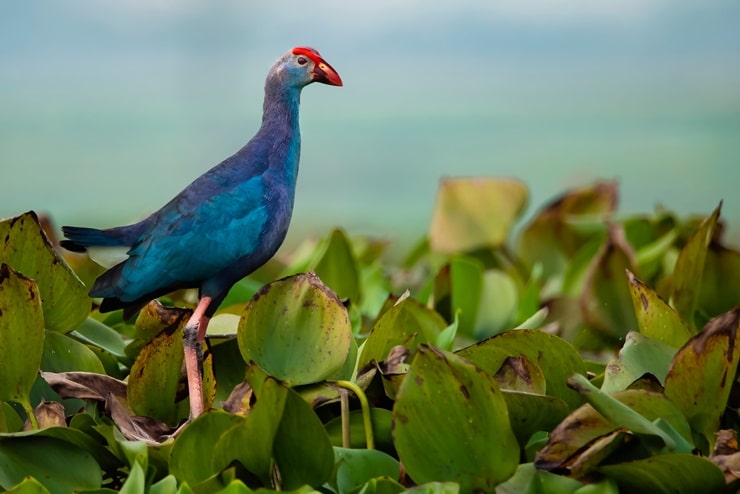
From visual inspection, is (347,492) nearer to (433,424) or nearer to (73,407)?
(433,424)

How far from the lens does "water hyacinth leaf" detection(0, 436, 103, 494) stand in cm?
164

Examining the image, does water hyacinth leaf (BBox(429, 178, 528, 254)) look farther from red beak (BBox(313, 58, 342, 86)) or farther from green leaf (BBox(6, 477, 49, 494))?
green leaf (BBox(6, 477, 49, 494))

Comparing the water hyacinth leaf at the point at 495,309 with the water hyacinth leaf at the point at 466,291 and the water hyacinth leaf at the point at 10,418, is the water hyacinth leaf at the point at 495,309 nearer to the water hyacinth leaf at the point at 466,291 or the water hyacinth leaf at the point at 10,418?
the water hyacinth leaf at the point at 466,291

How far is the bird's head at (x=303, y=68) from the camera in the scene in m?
2.23

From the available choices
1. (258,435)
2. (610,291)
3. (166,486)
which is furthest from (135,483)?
(610,291)

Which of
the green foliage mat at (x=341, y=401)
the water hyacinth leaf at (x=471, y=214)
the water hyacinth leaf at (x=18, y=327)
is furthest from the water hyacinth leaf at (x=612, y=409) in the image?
the water hyacinth leaf at (x=471, y=214)

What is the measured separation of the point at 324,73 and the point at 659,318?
2.64ft

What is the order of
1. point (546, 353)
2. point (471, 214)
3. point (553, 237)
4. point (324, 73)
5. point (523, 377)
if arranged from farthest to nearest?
point (553, 237) < point (471, 214) < point (324, 73) < point (546, 353) < point (523, 377)

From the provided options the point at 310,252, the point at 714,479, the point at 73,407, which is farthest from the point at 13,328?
the point at 310,252

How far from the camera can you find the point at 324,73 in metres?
2.24

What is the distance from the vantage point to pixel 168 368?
1906 mm

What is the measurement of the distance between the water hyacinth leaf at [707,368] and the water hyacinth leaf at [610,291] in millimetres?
1244

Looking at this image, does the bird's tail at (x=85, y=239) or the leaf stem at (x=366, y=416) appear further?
the bird's tail at (x=85, y=239)

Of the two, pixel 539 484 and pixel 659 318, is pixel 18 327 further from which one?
pixel 659 318
